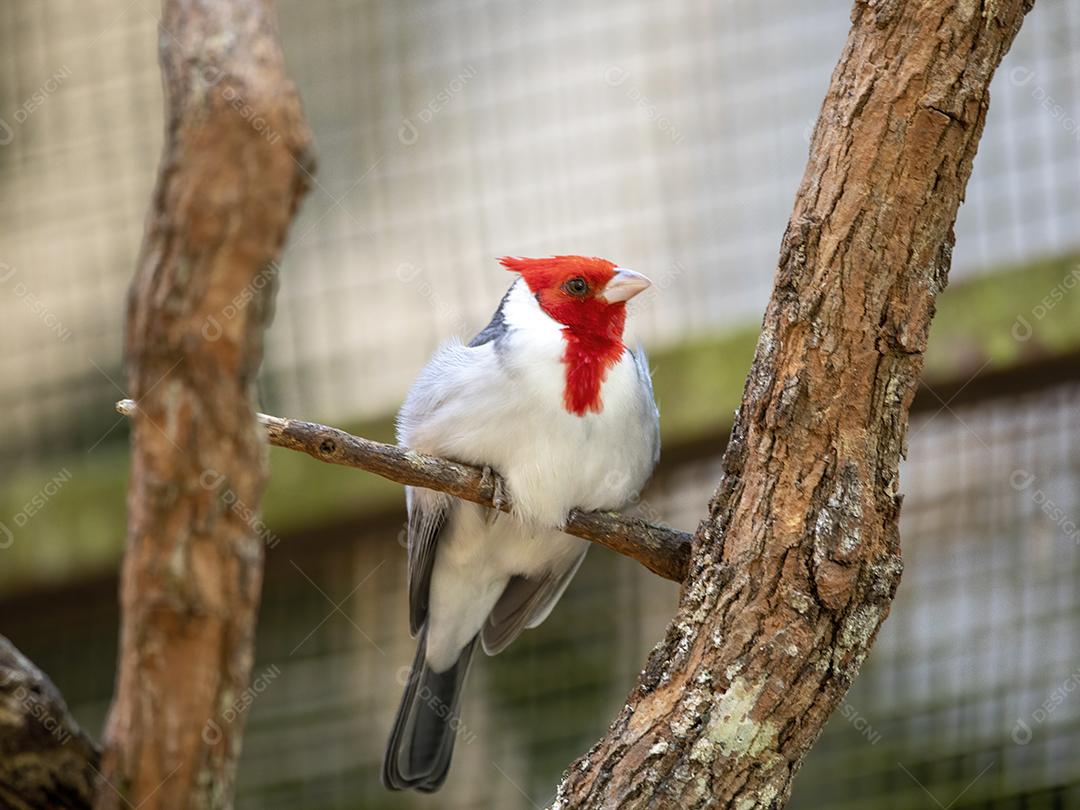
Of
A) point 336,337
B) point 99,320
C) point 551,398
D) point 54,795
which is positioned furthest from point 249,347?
point 99,320

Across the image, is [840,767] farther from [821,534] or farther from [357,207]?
[357,207]

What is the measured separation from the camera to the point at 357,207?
183 inches

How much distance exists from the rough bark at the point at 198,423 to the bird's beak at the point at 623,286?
214 cm

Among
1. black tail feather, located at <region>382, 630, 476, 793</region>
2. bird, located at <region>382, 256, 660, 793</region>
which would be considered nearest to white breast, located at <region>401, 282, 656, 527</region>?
bird, located at <region>382, 256, 660, 793</region>

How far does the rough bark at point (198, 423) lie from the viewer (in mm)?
1739

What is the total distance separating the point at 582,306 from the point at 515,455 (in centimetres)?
59

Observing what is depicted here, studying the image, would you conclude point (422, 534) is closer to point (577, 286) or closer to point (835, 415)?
point (577, 286)

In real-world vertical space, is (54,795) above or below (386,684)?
above

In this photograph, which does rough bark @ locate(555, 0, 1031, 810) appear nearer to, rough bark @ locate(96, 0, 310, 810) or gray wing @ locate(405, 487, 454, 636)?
rough bark @ locate(96, 0, 310, 810)

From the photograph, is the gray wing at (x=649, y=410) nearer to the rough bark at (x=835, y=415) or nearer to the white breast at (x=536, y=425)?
the white breast at (x=536, y=425)

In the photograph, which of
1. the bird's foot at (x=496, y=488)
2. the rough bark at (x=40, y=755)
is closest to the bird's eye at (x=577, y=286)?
the bird's foot at (x=496, y=488)

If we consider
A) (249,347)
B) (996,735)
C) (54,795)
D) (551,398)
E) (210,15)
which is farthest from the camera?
(996,735)

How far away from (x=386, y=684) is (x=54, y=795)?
Result: 2.65 meters

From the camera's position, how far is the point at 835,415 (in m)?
2.68
